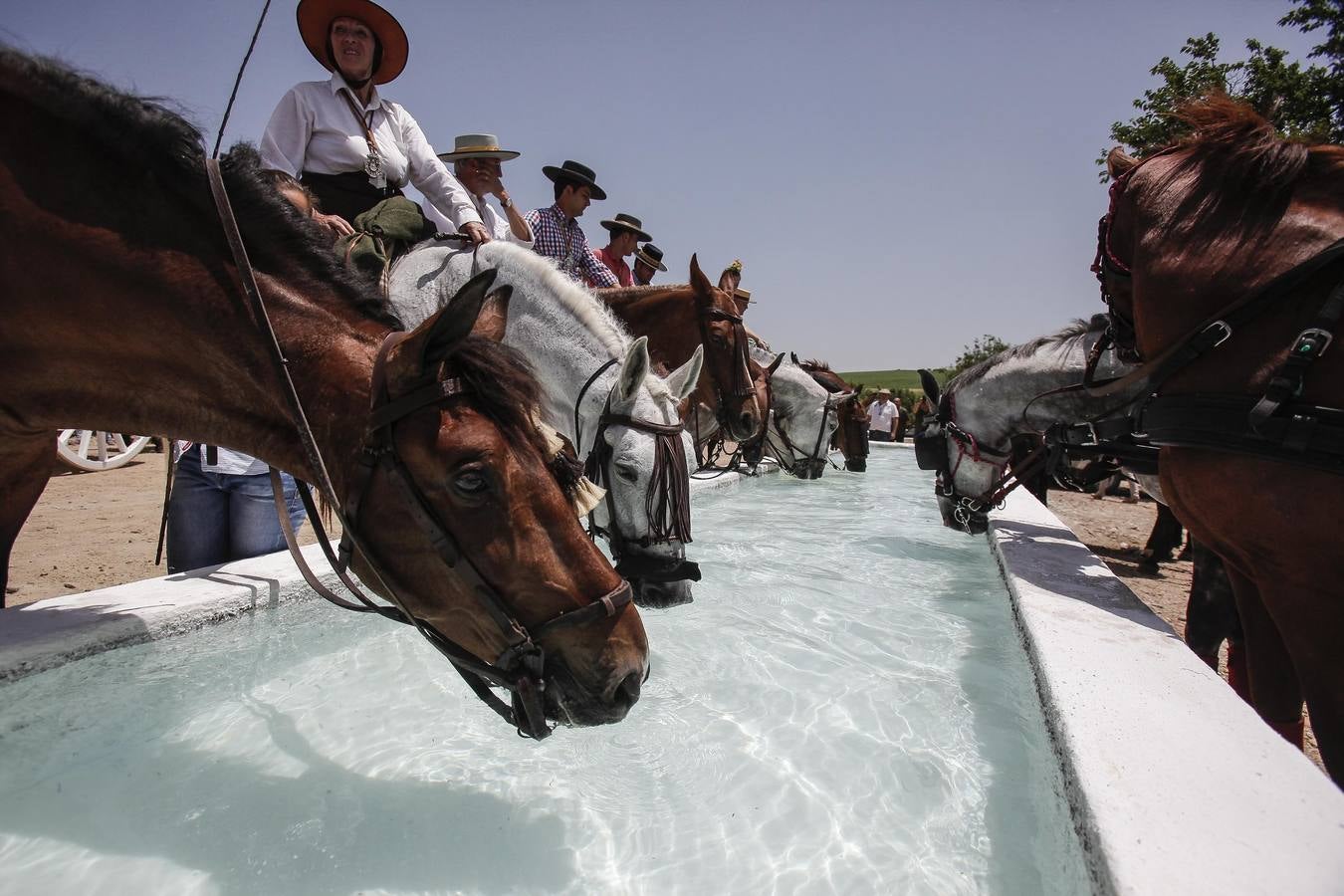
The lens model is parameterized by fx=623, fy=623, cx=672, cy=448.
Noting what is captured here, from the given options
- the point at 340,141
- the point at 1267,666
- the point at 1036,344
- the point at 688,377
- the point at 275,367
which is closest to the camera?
the point at 275,367

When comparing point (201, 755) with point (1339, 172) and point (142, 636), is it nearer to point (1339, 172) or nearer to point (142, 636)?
point (142, 636)

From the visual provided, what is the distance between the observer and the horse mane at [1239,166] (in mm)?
1729

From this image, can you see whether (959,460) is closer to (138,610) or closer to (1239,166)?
(1239,166)

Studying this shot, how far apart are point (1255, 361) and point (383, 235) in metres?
3.39

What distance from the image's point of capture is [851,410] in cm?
1090

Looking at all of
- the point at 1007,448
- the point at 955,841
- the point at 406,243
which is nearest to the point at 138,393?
the point at 406,243

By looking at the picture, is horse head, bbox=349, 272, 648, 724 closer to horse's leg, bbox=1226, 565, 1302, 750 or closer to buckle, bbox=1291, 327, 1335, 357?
→ buckle, bbox=1291, 327, 1335, 357

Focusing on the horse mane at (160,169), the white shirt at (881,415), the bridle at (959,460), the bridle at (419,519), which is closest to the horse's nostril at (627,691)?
the bridle at (419,519)

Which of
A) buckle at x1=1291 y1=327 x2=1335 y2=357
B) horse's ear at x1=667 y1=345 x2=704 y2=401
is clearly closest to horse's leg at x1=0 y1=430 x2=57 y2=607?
horse's ear at x1=667 y1=345 x2=704 y2=401

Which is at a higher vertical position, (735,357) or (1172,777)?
(735,357)

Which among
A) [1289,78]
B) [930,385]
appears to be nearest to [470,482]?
[930,385]

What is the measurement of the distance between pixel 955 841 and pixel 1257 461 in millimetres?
1356

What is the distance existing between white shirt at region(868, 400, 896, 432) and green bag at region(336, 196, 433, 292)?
60.6ft

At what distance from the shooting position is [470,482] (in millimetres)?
1494
